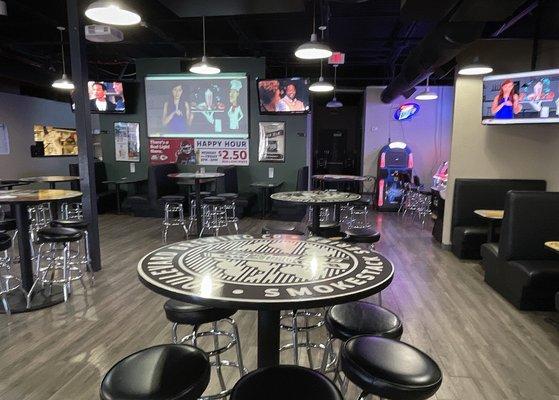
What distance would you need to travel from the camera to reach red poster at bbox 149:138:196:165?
834 cm

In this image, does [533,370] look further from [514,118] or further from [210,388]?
[514,118]

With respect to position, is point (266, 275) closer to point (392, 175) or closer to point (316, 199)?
point (316, 199)

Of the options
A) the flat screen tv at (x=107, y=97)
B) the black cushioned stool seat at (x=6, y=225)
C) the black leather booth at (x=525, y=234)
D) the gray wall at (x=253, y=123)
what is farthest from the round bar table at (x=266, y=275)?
the flat screen tv at (x=107, y=97)

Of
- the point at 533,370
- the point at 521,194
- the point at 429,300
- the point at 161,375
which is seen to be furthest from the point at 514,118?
the point at 161,375

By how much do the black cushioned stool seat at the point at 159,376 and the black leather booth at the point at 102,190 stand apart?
767 cm

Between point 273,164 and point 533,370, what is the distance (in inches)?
245

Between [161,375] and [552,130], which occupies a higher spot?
[552,130]

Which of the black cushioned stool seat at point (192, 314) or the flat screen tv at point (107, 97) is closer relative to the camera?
the black cushioned stool seat at point (192, 314)

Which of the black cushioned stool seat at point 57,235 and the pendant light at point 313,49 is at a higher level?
the pendant light at point 313,49

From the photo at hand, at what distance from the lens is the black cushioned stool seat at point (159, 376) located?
128 cm

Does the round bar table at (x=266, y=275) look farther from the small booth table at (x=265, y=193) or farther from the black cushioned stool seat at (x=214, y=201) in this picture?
the small booth table at (x=265, y=193)

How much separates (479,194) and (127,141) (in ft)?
23.9

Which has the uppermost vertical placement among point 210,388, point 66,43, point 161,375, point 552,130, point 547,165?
point 66,43

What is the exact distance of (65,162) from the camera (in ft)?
37.5
